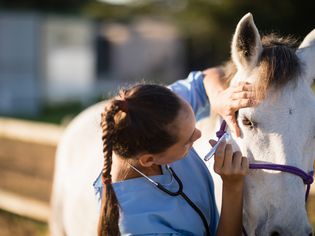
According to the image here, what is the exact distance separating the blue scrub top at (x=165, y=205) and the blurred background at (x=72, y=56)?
78.7 inches

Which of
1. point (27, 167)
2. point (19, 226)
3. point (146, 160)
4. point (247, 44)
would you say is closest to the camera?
point (146, 160)

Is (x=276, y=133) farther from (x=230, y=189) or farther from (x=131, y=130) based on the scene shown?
(x=131, y=130)

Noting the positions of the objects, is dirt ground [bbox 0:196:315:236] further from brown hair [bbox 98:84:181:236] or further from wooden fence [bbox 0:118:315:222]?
brown hair [bbox 98:84:181:236]

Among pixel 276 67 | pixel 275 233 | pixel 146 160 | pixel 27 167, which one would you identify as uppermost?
pixel 276 67

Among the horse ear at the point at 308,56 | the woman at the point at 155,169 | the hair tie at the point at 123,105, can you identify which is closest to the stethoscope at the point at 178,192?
the woman at the point at 155,169

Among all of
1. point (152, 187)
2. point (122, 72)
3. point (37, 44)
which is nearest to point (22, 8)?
point (37, 44)

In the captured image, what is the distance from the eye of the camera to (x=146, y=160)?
5.76 ft

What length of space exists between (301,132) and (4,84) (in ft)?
60.3

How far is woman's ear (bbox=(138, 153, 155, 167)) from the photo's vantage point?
1744mm

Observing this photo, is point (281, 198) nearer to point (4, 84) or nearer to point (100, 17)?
point (4, 84)

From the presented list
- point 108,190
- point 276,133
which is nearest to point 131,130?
point 108,190

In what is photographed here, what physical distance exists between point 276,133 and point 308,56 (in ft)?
1.22

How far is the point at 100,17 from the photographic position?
23453 millimetres

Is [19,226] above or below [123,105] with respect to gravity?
below
